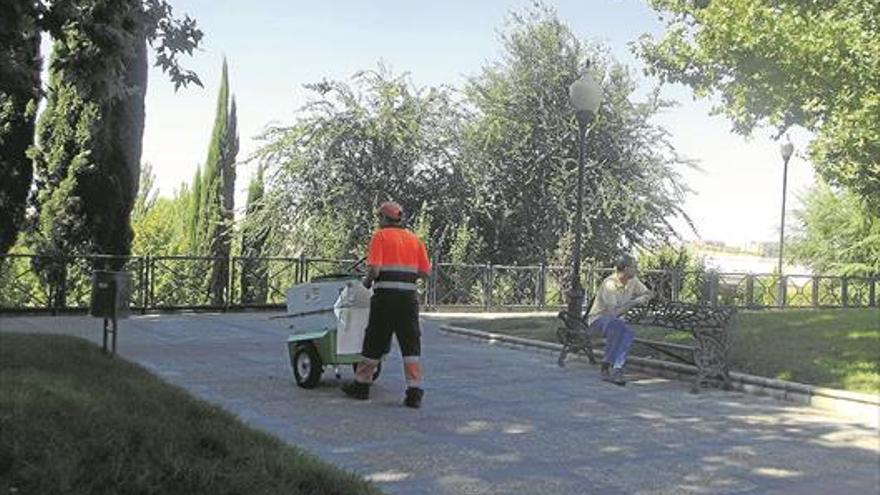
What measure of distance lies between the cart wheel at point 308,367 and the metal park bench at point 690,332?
3607mm

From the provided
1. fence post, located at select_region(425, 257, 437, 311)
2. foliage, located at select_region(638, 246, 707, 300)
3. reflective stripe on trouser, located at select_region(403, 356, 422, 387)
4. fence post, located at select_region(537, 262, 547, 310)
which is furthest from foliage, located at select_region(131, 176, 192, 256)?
reflective stripe on trouser, located at select_region(403, 356, 422, 387)

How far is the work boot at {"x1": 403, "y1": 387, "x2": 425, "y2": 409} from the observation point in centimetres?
766

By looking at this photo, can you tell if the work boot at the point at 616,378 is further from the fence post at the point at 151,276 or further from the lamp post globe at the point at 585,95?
the fence post at the point at 151,276

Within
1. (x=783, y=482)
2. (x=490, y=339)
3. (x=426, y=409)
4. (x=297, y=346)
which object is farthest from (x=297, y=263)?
(x=783, y=482)

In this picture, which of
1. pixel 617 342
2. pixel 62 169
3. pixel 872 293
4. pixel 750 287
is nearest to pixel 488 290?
pixel 750 287

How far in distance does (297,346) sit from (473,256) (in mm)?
16441

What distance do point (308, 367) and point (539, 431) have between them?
2.69 meters

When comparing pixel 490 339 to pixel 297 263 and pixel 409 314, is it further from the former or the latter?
pixel 297 263

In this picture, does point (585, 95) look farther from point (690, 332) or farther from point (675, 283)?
point (675, 283)

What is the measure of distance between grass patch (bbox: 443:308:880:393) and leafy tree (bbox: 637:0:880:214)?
201 inches

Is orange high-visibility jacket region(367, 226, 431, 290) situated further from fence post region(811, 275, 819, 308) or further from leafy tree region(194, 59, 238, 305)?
fence post region(811, 275, 819, 308)

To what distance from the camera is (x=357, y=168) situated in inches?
1008

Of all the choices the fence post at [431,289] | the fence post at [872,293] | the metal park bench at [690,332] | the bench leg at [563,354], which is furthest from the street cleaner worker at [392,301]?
the fence post at [872,293]

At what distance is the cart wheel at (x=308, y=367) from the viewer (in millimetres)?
8414
